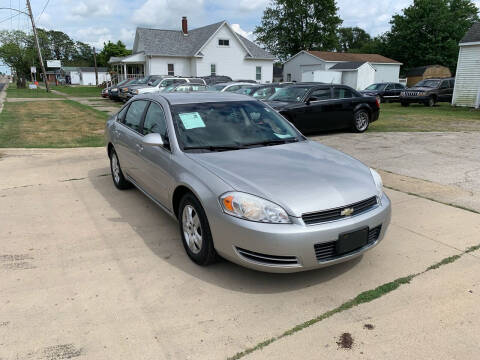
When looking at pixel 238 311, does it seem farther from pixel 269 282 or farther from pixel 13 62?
pixel 13 62

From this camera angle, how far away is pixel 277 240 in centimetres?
291

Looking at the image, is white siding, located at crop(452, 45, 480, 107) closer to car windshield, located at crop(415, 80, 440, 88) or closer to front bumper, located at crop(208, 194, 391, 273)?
car windshield, located at crop(415, 80, 440, 88)

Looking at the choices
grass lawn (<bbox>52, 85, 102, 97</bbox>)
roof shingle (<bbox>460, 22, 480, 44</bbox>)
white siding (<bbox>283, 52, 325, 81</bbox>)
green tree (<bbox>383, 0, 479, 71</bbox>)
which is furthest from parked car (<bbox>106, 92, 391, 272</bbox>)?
green tree (<bbox>383, 0, 479, 71</bbox>)

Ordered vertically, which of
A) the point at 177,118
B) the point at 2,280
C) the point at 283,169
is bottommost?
the point at 2,280

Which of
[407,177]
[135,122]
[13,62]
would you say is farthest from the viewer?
[13,62]

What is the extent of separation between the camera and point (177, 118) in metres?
4.20

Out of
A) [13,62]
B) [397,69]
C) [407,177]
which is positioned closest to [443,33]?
[397,69]

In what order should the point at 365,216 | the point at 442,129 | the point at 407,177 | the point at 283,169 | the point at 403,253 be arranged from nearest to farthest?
the point at 365,216
the point at 283,169
the point at 403,253
the point at 407,177
the point at 442,129

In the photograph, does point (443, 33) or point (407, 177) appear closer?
point (407, 177)

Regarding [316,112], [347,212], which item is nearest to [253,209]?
[347,212]

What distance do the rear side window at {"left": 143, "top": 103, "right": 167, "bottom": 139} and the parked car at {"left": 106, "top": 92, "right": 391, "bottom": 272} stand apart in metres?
0.01

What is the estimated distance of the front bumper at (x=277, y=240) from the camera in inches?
115

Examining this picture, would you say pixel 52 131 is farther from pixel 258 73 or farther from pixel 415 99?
pixel 258 73

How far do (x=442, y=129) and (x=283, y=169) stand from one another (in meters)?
10.9
